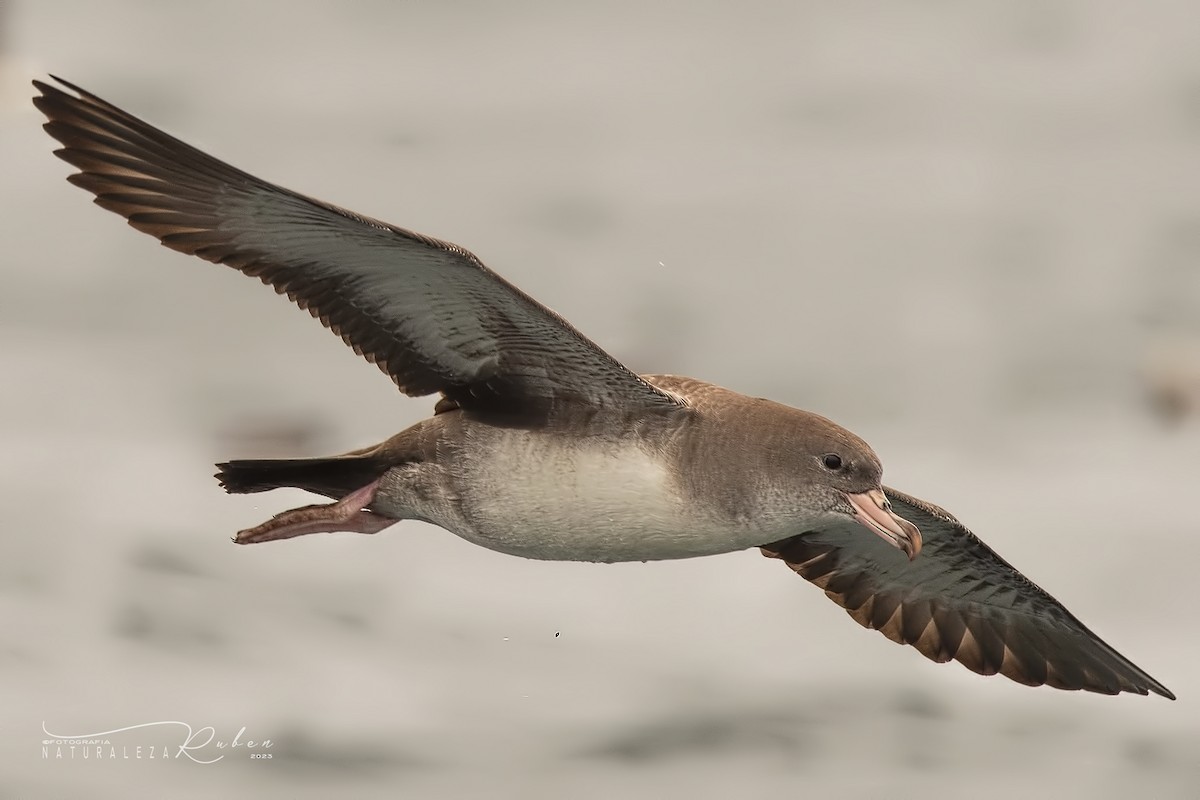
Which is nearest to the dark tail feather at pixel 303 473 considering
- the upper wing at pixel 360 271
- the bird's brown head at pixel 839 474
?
the upper wing at pixel 360 271

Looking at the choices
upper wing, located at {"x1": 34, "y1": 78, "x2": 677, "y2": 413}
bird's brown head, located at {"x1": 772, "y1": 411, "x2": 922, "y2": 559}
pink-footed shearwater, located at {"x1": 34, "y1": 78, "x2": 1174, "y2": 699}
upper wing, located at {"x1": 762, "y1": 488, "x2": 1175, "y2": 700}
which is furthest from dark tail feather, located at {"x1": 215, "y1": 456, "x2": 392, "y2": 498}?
upper wing, located at {"x1": 762, "y1": 488, "x2": 1175, "y2": 700}

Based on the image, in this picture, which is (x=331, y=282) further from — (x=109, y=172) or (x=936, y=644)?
(x=936, y=644)

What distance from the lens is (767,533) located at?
26.3 feet

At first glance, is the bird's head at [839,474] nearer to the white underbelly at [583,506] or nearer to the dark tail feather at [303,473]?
the white underbelly at [583,506]

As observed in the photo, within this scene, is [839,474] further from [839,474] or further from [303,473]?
[303,473]

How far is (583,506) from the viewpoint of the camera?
7.77 m

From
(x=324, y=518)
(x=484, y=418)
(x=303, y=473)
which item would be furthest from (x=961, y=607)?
Answer: (x=303, y=473)

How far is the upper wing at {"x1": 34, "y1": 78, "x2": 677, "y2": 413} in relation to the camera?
716cm

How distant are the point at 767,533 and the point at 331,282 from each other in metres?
2.41

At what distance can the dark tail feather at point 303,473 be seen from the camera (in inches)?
324

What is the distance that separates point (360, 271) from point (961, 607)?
172 inches

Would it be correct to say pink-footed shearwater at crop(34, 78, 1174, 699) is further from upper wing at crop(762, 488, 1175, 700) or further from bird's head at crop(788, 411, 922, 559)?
upper wing at crop(762, 488, 1175, 700)

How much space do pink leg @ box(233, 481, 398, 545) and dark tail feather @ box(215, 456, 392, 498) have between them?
2.6 inches

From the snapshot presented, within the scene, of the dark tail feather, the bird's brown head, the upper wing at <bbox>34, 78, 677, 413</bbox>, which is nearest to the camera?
the upper wing at <bbox>34, 78, 677, 413</bbox>
